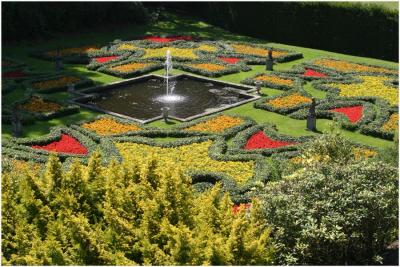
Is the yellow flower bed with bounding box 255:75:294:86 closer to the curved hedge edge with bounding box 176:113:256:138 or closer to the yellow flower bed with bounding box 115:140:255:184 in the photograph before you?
the curved hedge edge with bounding box 176:113:256:138

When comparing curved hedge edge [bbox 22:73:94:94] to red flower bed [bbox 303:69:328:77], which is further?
red flower bed [bbox 303:69:328:77]

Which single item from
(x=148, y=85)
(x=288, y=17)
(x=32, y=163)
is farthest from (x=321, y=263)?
(x=288, y=17)

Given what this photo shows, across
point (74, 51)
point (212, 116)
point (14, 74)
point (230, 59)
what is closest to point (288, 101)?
point (212, 116)

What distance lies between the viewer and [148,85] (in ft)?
84.6

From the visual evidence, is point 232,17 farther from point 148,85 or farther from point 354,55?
point 148,85

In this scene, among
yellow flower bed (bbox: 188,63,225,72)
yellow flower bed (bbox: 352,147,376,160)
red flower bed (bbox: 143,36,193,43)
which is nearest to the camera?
yellow flower bed (bbox: 352,147,376,160)

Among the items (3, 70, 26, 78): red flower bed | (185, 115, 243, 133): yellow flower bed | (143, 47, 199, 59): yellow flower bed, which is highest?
(143, 47, 199, 59): yellow flower bed

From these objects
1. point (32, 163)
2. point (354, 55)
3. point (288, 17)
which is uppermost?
point (288, 17)

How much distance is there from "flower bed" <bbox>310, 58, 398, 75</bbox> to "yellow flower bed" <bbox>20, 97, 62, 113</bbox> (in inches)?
574

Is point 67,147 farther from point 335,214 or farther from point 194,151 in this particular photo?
point 335,214

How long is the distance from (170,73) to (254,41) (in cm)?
1053

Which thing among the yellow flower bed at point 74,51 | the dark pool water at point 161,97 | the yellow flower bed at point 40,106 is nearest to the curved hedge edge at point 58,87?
the dark pool water at point 161,97

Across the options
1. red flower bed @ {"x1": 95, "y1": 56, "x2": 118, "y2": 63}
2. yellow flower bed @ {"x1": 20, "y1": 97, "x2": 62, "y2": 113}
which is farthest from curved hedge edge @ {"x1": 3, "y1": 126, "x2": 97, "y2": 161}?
red flower bed @ {"x1": 95, "y1": 56, "x2": 118, "y2": 63}

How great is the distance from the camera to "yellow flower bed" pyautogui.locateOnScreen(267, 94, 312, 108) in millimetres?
21938
